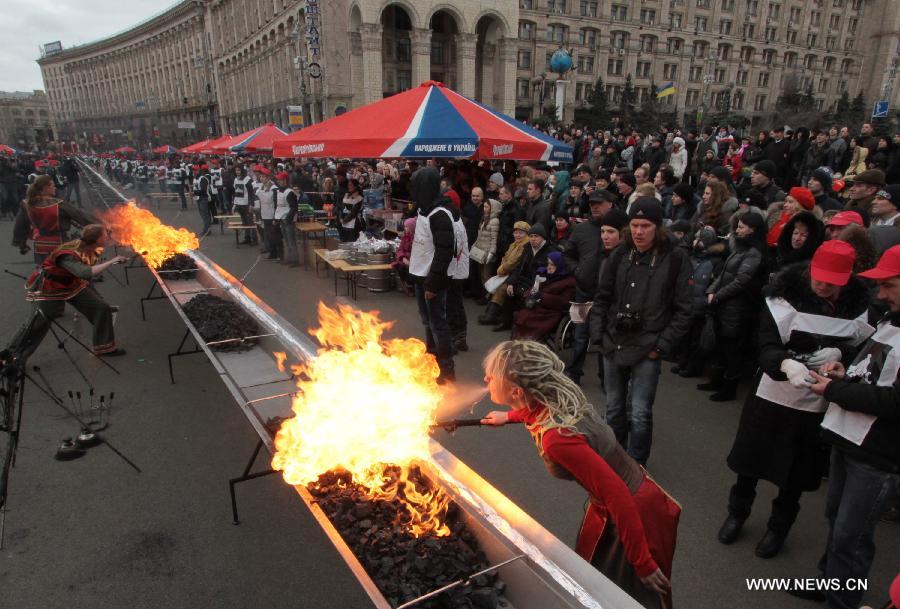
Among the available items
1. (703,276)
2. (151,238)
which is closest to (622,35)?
(151,238)

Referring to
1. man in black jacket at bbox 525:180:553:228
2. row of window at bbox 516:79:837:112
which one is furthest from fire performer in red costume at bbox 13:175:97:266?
row of window at bbox 516:79:837:112

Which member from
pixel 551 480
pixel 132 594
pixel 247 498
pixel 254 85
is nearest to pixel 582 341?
pixel 551 480

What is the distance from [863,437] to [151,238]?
10607 mm

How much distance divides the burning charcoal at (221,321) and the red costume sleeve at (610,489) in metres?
4.82

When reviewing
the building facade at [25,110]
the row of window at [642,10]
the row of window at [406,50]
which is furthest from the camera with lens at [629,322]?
the building facade at [25,110]

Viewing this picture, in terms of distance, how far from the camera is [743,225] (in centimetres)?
517

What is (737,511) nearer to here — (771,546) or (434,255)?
(771,546)

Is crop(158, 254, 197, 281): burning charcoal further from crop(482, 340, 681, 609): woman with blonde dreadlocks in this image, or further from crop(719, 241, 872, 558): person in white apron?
crop(719, 241, 872, 558): person in white apron

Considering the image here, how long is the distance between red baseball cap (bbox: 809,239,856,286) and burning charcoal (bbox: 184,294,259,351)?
5591 mm

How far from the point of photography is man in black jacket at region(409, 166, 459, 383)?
5668 millimetres

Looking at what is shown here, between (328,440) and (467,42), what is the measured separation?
48798 mm

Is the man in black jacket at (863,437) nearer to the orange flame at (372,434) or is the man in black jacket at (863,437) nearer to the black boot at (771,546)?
the black boot at (771,546)

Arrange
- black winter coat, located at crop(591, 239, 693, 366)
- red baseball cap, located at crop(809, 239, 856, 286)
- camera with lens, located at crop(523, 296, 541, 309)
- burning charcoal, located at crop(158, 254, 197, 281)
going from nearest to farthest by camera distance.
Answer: red baseball cap, located at crop(809, 239, 856, 286), black winter coat, located at crop(591, 239, 693, 366), camera with lens, located at crop(523, 296, 541, 309), burning charcoal, located at crop(158, 254, 197, 281)

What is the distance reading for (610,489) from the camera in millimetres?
2152
